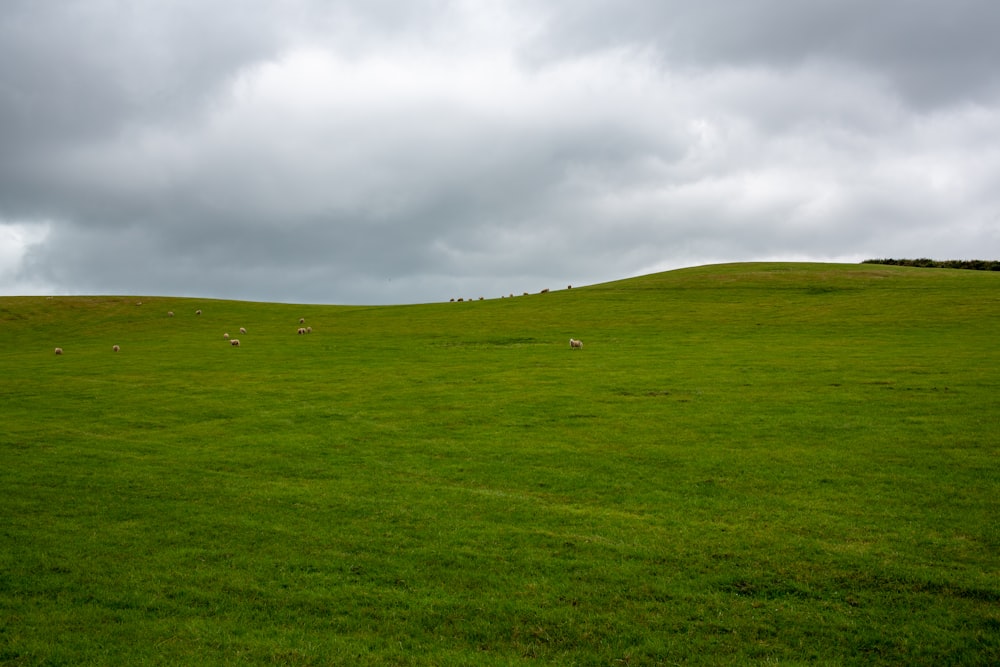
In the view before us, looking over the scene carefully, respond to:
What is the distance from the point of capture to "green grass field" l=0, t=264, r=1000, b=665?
10.4 metres

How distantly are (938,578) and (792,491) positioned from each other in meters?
4.84

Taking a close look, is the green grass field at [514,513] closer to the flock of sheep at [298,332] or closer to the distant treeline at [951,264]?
the flock of sheep at [298,332]

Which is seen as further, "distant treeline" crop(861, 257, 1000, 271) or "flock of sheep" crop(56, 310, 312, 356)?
"distant treeline" crop(861, 257, 1000, 271)

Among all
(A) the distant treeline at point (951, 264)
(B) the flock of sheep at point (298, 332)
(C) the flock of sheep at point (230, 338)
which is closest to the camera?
(B) the flock of sheep at point (298, 332)

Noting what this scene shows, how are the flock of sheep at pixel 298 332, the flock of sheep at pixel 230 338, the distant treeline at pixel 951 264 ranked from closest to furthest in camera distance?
the flock of sheep at pixel 298 332
the flock of sheep at pixel 230 338
the distant treeline at pixel 951 264

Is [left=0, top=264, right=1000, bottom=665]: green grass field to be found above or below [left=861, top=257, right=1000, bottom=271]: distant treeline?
below

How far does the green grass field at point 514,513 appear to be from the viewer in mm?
10422

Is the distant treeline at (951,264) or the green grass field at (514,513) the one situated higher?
the distant treeline at (951,264)

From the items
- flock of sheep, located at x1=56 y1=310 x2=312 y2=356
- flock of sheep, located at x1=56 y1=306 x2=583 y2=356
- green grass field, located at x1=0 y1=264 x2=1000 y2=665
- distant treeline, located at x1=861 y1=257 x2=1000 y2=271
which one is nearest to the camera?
green grass field, located at x1=0 y1=264 x2=1000 y2=665

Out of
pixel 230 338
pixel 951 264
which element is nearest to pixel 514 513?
pixel 230 338

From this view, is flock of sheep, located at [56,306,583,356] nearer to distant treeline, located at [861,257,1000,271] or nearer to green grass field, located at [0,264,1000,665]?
green grass field, located at [0,264,1000,665]

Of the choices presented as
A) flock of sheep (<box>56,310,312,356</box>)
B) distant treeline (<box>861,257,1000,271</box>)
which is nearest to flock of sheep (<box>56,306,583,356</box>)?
flock of sheep (<box>56,310,312,356</box>)

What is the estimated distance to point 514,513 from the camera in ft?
51.4

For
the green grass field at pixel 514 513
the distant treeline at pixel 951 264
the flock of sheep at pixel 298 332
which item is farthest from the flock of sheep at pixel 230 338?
the distant treeline at pixel 951 264
